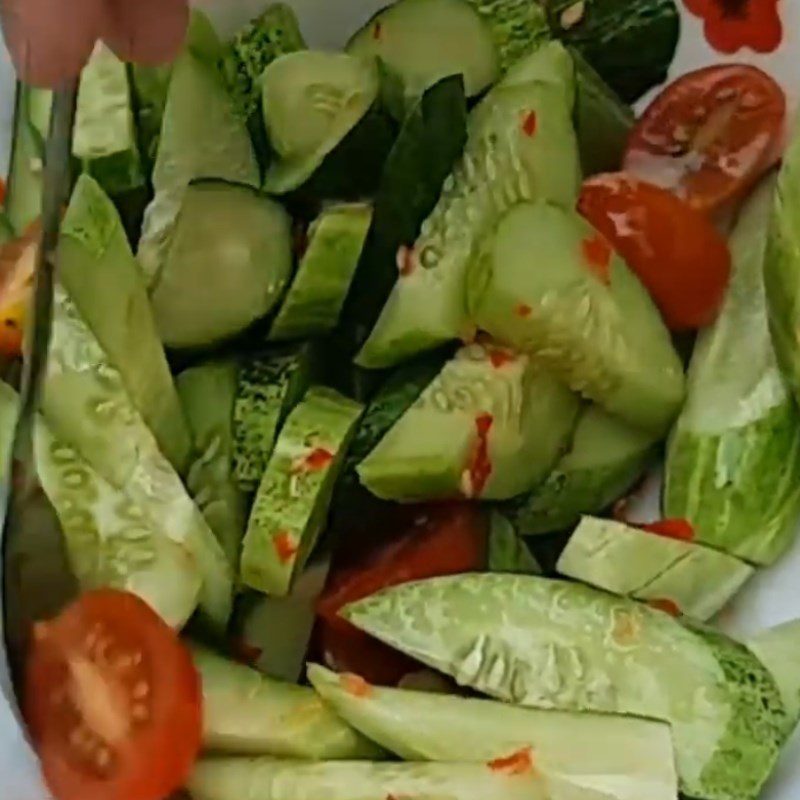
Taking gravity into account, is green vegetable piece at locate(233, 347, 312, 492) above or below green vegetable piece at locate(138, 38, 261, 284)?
below

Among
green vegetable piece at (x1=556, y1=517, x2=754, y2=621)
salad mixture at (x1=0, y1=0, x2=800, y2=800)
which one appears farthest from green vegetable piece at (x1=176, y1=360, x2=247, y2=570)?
green vegetable piece at (x1=556, y1=517, x2=754, y2=621)

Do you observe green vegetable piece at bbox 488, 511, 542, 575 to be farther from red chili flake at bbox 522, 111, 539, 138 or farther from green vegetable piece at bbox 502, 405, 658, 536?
red chili flake at bbox 522, 111, 539, 138

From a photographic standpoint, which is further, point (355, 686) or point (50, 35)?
point (355, 686)

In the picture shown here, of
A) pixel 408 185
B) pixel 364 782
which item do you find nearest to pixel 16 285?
pixel 408 185

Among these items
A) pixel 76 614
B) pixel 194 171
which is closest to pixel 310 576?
pixel 76 614

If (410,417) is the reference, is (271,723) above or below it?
below

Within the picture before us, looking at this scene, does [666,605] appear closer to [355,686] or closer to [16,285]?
[355,686]
